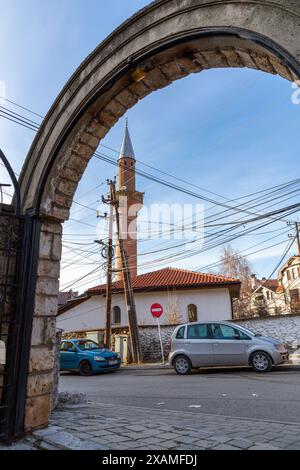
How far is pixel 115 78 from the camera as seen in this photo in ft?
12.1

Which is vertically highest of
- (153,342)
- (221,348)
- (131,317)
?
(131,317)

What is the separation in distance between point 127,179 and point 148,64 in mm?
42290

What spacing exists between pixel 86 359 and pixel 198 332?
4659mm

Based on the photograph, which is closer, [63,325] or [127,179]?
[63,325]

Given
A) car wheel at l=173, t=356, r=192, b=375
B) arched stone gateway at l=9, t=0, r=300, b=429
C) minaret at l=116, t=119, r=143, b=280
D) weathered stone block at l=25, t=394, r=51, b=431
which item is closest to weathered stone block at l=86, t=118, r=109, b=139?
arched stone gateway at l=9, t=0, r=300, b=429

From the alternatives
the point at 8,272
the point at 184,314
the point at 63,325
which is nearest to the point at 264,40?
the point at 8,272

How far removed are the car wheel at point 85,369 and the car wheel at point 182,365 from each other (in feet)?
12.0

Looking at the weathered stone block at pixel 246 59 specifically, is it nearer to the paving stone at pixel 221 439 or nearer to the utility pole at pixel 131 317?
the paving stone at pixel 221 439

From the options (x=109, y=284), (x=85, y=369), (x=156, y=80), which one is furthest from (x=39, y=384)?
(x=109, y=284)

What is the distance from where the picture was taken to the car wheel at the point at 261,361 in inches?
377

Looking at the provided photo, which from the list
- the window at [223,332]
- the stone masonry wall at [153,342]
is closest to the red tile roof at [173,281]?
the stone masonry wall at [153,342]

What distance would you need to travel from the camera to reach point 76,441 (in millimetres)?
3035

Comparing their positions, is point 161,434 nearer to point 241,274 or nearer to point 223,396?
point 223,396
